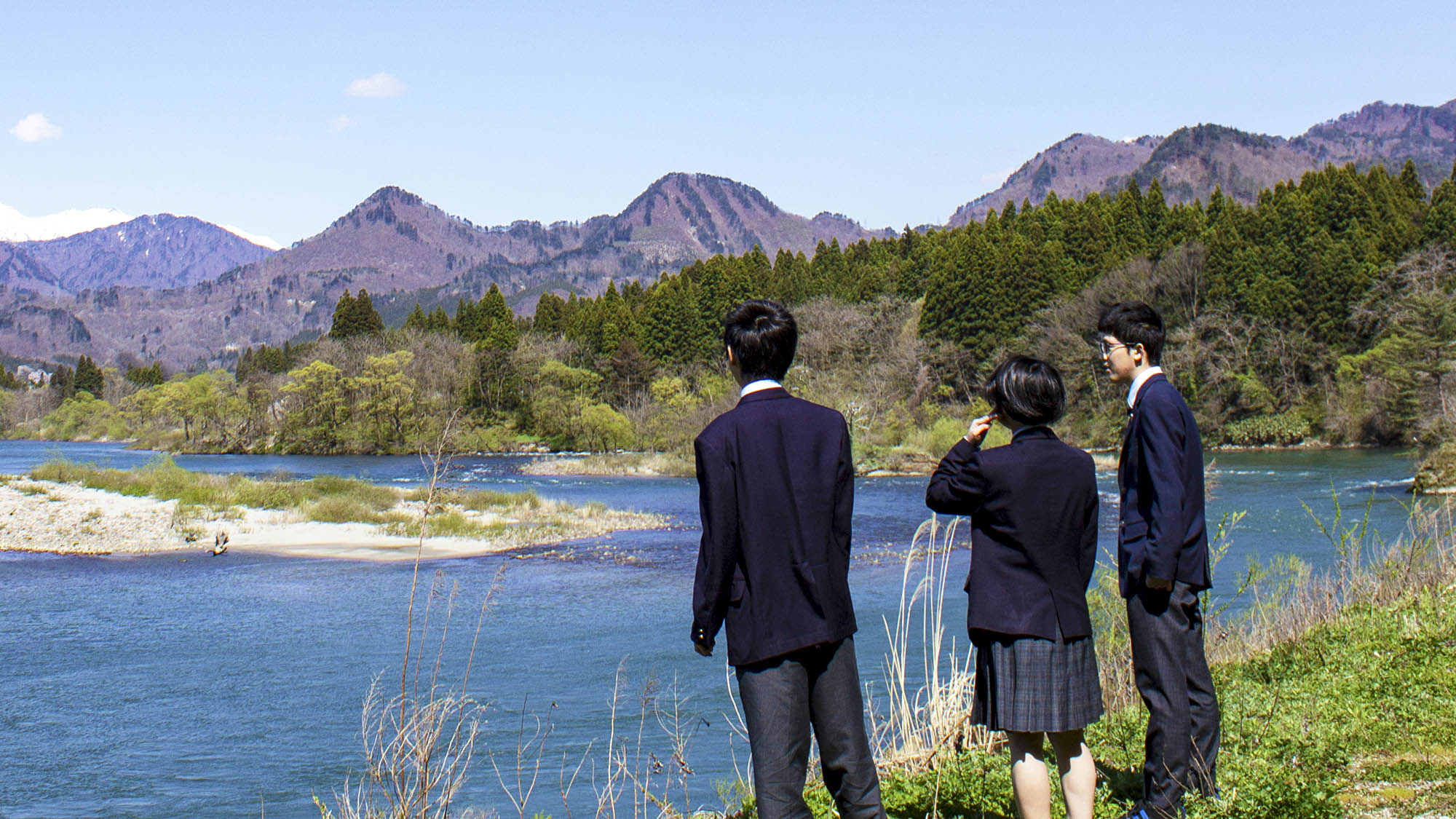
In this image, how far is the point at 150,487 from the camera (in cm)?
2833

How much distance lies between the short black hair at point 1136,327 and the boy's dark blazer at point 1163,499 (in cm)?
12

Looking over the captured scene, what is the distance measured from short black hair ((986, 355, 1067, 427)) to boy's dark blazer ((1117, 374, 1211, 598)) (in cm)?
29

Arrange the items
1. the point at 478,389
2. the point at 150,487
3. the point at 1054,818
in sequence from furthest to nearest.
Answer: the point at 478,389, the point at 150,487, the point at 1054,818

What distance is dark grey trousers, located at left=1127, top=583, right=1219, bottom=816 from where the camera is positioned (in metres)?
3.13

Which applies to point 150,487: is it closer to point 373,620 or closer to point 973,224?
point 373,620

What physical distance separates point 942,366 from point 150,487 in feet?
101

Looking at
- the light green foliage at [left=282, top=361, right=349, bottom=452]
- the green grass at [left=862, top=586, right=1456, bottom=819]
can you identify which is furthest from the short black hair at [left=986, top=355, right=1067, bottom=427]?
the light green foliage at [left=282, top=361, right=349, bottom=452]

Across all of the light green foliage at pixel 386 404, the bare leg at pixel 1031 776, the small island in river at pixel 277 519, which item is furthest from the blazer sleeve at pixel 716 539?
the light green foliage at pixel 386 404

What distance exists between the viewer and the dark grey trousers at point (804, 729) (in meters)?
2.63

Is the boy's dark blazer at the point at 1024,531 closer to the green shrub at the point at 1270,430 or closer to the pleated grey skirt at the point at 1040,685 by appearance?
the pleated grey skirt at the point at 1040,685

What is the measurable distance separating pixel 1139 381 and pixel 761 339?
4.15 ft

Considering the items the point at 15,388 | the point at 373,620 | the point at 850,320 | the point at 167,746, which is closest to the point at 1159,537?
the point at 167,746

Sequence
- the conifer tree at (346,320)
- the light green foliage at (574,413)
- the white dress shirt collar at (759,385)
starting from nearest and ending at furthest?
the white dress shirt collar at (759,385) < the light green foliage at (574,413) < the conifer tree at (346,320)

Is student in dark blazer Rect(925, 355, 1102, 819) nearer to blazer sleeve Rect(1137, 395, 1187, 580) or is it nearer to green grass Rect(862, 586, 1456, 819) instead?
blazer sleeve Rect(1137, 395, 1187, 580)
